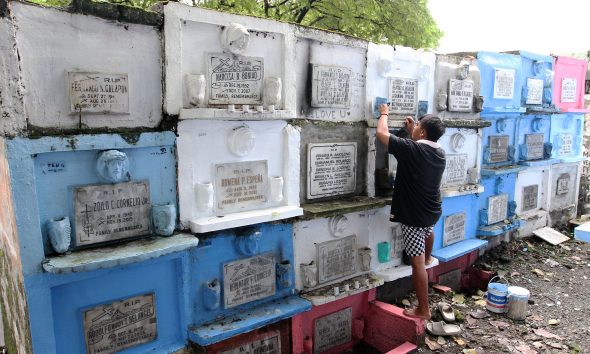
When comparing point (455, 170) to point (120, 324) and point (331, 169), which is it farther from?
point (120, 324)

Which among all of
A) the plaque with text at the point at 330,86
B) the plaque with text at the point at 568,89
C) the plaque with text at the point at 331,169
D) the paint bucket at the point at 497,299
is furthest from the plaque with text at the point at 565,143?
the plaque with text at the point at 330,86

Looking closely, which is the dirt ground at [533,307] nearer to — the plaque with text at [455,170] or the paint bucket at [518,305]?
the paint bucket at [518,305]

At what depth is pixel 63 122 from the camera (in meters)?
3.08

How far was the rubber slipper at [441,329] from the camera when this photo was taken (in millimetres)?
4880

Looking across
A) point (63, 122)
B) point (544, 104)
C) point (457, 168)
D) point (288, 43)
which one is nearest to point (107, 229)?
point (63, 122)

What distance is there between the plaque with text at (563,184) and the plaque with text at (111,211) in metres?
8.43

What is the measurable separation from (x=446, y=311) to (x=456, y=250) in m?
1.05

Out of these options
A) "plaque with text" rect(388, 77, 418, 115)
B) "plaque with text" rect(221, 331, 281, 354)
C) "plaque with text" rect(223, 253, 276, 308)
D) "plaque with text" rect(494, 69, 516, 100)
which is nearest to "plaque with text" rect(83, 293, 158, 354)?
"plaque with text" rect(223, 253, 276, 308)

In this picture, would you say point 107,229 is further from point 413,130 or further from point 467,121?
point 467,121

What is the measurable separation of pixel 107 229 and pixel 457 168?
4.85 m

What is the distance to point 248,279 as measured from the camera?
4156 millimetres

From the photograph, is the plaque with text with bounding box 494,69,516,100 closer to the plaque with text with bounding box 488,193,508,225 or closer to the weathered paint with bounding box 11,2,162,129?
the plaque with text with bounding box 488,193,508,225

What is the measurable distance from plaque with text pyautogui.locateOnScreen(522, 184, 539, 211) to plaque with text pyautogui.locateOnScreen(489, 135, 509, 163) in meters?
0.99

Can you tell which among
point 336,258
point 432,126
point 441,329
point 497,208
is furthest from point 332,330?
point 497,208
